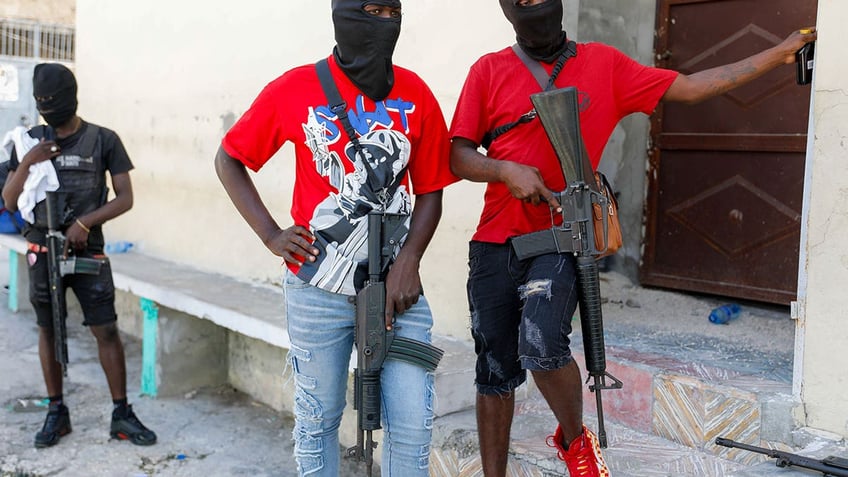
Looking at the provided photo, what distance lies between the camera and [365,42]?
2.45m


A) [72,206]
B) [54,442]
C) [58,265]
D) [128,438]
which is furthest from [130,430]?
[72,206]

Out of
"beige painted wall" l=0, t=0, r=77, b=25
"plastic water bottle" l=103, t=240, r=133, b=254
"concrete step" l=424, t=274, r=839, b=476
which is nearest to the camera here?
"concrete step" l=424, t=274, r=839, b=476

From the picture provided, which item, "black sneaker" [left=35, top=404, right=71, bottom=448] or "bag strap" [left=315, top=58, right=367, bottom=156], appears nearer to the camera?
"bag strap" [left=315, top=58, right=367, bottom=156]

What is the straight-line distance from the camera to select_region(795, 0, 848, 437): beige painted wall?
2.76 metres

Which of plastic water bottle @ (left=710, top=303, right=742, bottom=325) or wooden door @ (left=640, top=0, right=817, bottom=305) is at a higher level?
wooden door @ (left=640, top=0, right=817, bottom=305)

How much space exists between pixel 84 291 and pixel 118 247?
10.2ft

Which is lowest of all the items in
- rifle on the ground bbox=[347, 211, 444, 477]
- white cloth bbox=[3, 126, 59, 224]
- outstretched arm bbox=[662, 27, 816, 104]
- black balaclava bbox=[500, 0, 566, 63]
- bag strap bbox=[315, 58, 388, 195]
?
rifle on the ground bbox=[347, 211, 444, 477]

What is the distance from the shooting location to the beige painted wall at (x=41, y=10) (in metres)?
17.3

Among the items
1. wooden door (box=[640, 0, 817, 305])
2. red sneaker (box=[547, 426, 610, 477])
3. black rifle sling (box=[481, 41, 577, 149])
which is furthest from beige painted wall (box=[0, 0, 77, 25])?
red sneaker (box=[547, 426, 610, 477])

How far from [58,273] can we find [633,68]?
3044mm

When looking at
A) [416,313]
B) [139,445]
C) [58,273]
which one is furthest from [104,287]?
[416,313]

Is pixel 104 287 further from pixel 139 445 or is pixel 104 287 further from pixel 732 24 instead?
pixel 732 24

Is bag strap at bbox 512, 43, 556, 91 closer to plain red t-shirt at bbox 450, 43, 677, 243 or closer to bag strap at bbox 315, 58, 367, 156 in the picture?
plain red t-shirt at bbox 450, 43, 677, 243

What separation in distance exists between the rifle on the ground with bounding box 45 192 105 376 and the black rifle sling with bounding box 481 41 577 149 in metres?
2.50
